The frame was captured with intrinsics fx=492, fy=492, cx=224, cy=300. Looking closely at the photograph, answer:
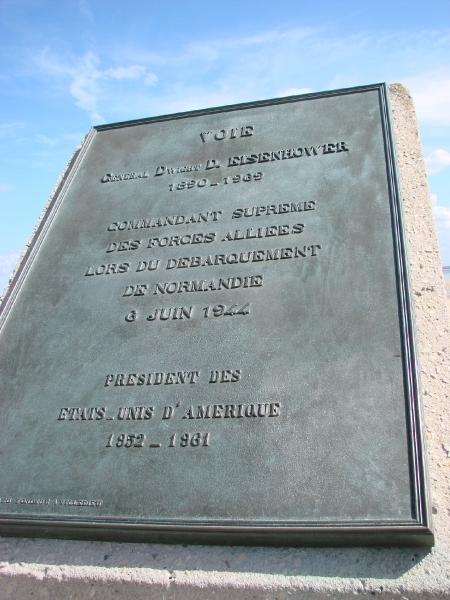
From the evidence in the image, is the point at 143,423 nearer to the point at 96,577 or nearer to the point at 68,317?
the point at 96,577

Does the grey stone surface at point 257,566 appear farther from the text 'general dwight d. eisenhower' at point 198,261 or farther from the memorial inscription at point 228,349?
the text 'general dwight d. eisenhower' at point 198,261

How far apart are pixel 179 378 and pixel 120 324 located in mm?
575

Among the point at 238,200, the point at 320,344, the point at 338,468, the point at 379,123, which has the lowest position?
the point at 338,468

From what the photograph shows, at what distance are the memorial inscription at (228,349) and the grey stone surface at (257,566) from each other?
0.06 metres

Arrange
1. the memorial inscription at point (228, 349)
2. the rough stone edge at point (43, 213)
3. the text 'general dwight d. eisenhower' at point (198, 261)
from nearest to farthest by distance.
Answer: the memorial inscription at point (228, 349) < the text 'general dwight d. eisenhower' at point (198, 261) < the rough stone edge at point (43, 213)

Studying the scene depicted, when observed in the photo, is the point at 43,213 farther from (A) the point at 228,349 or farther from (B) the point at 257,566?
(B) the point at 257,566

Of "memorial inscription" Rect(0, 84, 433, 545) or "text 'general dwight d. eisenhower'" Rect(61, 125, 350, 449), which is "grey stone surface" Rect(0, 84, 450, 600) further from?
"text 'general dwight d. eisenhower'" Rect(61, 125, 350, 449)

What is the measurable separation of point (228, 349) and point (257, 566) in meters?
1.01

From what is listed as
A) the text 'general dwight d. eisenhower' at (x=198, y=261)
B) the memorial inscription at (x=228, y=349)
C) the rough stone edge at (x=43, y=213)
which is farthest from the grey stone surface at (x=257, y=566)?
the rough stone edge at (x=43, y=213)

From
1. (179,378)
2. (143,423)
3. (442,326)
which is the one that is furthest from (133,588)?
(442,326)

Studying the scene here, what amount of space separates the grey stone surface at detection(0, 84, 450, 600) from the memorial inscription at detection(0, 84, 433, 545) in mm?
65

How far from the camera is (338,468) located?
204 cm

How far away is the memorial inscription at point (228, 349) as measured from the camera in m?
2.05

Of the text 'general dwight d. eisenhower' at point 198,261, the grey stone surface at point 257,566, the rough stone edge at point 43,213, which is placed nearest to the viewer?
the grey stone surface at point 257,566
